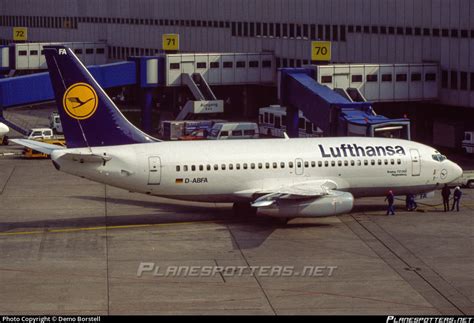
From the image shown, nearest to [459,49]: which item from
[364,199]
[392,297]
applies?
[364,199]

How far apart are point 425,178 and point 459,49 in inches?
1286

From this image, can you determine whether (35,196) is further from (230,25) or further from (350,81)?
(230,25)

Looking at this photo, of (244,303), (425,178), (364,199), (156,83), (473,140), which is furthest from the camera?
(156,83)

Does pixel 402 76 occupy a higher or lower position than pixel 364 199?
higher

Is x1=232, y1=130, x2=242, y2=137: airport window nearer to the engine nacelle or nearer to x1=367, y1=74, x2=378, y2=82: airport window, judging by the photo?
x1=367, y1=74, x2=378, y2=82: airport window

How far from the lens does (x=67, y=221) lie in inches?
2704

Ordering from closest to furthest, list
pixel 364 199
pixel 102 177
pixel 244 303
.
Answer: pixel 244 303
pixel 102 177
pixel 364 199

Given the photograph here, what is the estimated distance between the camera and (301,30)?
12494 cm

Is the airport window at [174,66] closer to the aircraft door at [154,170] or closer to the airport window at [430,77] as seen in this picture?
the airport window at [430,77]

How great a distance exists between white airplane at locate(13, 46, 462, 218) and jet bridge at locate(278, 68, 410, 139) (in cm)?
1423

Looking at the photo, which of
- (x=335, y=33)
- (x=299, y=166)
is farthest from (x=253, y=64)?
(x=299, y=166)

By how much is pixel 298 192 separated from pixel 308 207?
3.50 ft

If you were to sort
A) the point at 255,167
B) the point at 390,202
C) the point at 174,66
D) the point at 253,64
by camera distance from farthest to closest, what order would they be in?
the point at 253,64 < the point at 174,66 < the point at 390,202 < the point at 255,167

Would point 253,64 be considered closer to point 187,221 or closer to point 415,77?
point 415,77
